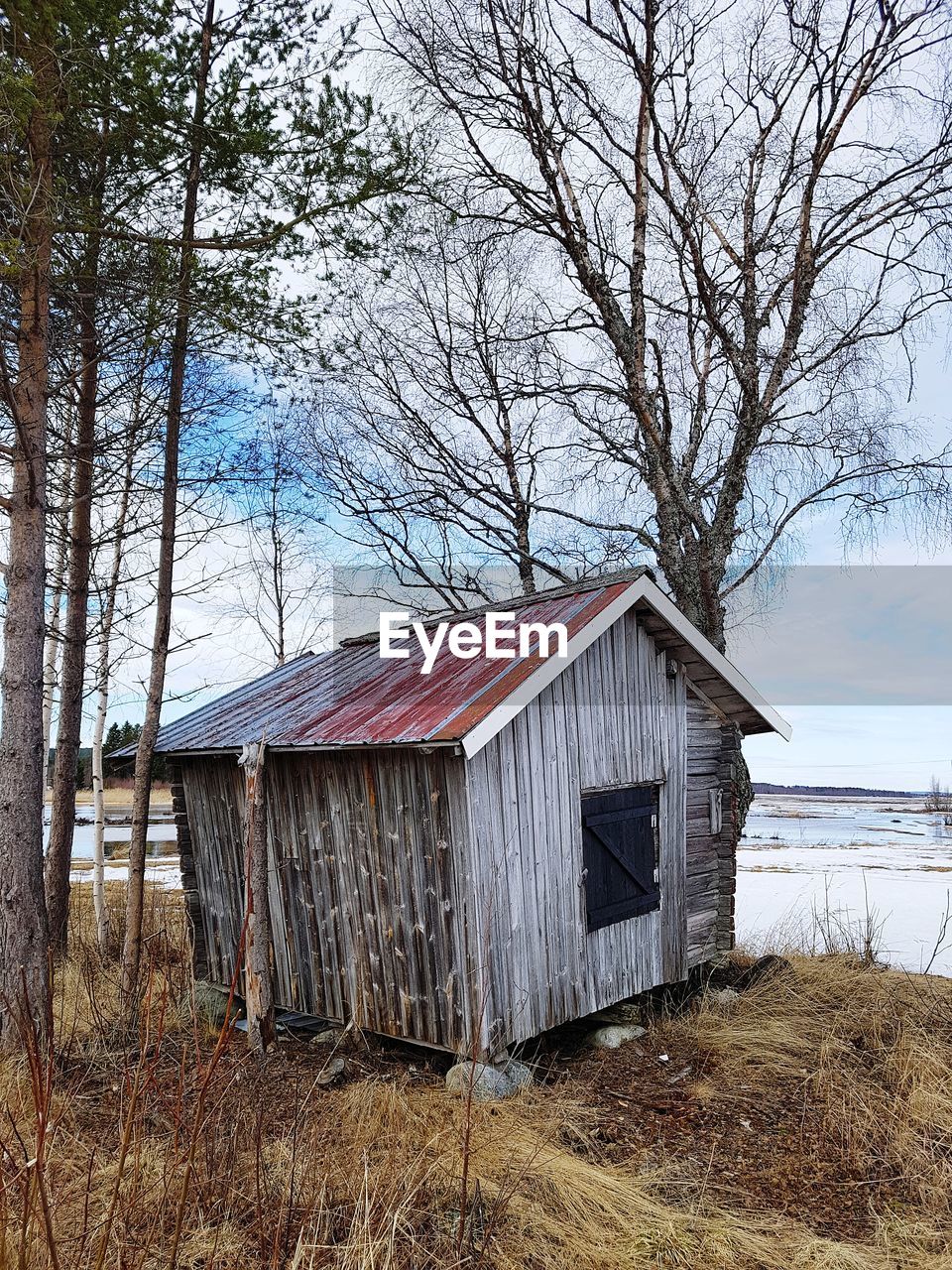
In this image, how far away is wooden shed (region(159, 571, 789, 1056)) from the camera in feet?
24.2

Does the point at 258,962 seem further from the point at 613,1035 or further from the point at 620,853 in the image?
the point at 620,853

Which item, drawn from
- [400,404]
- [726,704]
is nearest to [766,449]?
[726,704]

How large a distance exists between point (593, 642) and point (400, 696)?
6.23 ft

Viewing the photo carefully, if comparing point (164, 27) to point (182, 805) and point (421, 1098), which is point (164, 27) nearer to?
point (182, 805)

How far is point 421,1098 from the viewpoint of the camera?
6898mm

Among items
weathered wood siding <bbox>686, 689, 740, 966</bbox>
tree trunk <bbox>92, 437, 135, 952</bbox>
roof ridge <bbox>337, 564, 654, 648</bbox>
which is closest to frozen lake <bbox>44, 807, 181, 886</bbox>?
tree trunk <bbox>92, 437, 135, 952</bbox>

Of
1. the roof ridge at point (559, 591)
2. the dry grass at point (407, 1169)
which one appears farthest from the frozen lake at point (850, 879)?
the roof ridge at point (559, 591)

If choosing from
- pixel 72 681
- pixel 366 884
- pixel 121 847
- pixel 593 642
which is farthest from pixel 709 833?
pixel 121 847

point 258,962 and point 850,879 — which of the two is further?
point 850,879

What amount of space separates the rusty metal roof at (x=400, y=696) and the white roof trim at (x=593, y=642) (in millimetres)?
19

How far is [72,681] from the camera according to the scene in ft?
35.4

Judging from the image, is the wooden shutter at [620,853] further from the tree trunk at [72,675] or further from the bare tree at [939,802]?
the bare tree at [939,802]

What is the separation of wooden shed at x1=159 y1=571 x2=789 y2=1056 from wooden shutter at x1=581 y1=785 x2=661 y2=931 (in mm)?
24

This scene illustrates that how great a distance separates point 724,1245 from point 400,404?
13402mm
